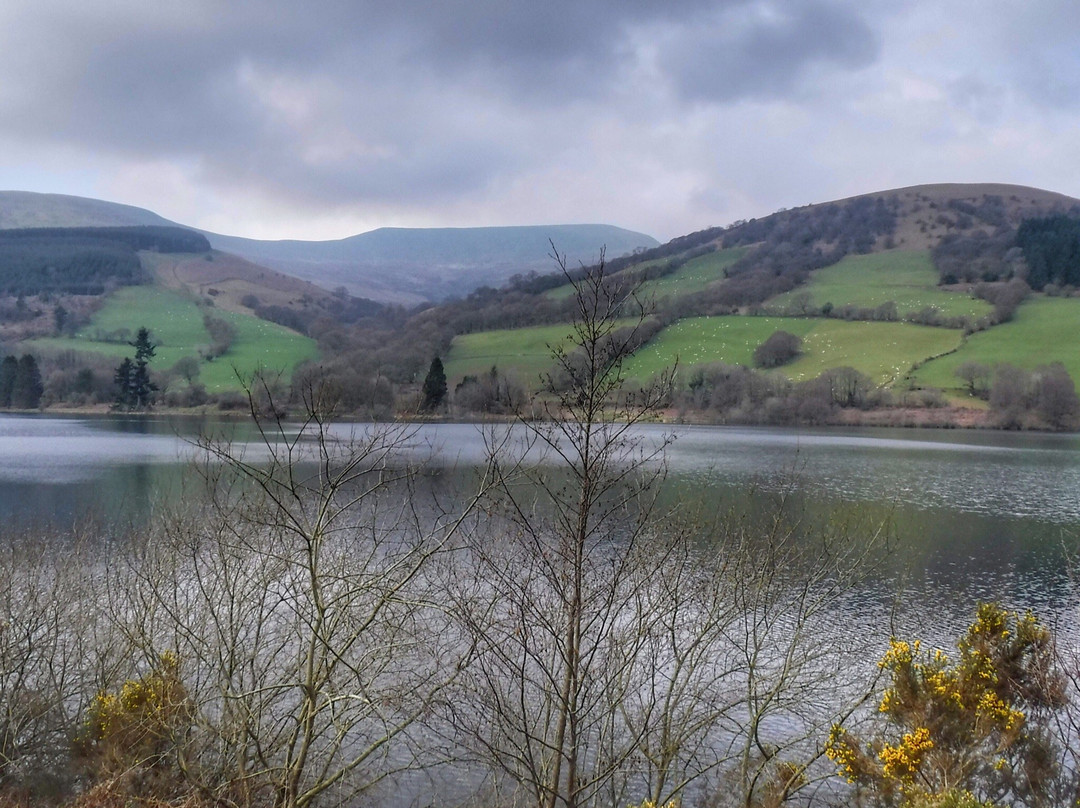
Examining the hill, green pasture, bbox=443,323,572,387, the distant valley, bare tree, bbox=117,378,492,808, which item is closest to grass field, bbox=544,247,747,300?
the hill

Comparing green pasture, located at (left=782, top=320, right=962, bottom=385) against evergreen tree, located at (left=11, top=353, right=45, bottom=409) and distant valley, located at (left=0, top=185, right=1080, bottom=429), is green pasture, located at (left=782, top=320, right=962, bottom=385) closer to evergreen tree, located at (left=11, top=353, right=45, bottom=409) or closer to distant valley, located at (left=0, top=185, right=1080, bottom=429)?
distant valley, located at (left=0, top=185, right=1080, bottom=429)

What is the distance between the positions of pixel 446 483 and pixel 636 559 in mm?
16390

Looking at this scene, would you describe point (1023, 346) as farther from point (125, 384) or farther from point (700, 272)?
point (125, 384)

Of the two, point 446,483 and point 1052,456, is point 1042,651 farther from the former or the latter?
point 1052,456

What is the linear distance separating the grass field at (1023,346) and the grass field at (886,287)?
544cm

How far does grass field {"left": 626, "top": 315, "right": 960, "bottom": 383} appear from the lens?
275 feet

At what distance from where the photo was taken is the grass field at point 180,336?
9069 centimetres

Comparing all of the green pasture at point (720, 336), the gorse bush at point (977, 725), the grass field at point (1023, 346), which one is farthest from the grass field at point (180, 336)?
the gorse bush at point (977, 725)

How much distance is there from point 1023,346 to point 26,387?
102927 millimetres

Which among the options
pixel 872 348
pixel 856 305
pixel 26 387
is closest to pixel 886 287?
pixel 856 305

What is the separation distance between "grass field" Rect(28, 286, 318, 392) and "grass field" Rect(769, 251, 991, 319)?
64.6 metres

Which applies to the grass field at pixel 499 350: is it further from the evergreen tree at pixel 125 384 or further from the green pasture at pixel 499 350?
the evergreen tree at pixel 125 384

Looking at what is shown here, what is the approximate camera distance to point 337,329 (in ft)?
423

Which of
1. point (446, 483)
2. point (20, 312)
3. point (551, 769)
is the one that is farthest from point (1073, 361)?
point (20, 312)
